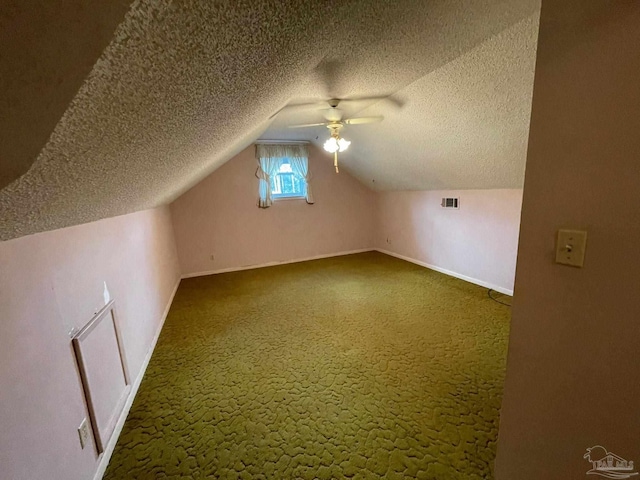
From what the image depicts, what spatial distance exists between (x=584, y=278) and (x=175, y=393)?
2.27 metres

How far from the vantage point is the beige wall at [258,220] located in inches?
171

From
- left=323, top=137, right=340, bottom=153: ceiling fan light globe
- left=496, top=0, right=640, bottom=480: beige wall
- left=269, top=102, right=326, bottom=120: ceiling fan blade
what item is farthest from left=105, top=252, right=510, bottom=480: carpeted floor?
left=269, top=102, right=326, bottom=120: ceiling fan blade

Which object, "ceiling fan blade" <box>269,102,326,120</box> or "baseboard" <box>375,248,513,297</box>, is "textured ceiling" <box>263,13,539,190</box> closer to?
"ceiling fan blade" <box>269,102,326,120</box>

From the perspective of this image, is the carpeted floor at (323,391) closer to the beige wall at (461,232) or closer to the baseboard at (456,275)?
the baseboard at (456,275)

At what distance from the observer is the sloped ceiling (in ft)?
1.71

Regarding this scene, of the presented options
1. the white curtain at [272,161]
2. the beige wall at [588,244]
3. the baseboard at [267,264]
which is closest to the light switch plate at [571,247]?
the beige wall at [588,244]

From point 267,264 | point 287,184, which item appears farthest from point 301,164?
point 267,264

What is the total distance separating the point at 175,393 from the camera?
1854 millimetres

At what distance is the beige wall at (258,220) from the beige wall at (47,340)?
2.68 m

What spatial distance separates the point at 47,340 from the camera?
1.03m

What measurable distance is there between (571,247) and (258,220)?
4.29 meters

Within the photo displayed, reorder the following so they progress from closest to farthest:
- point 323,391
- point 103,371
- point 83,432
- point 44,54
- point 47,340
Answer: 1. point 44,54
2. point 47,340
3. point 83,432
4. point 103,371
5. point 323,391

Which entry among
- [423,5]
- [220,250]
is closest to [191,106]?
[423,5]

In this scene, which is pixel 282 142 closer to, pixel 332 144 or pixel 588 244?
pixel 332 144
